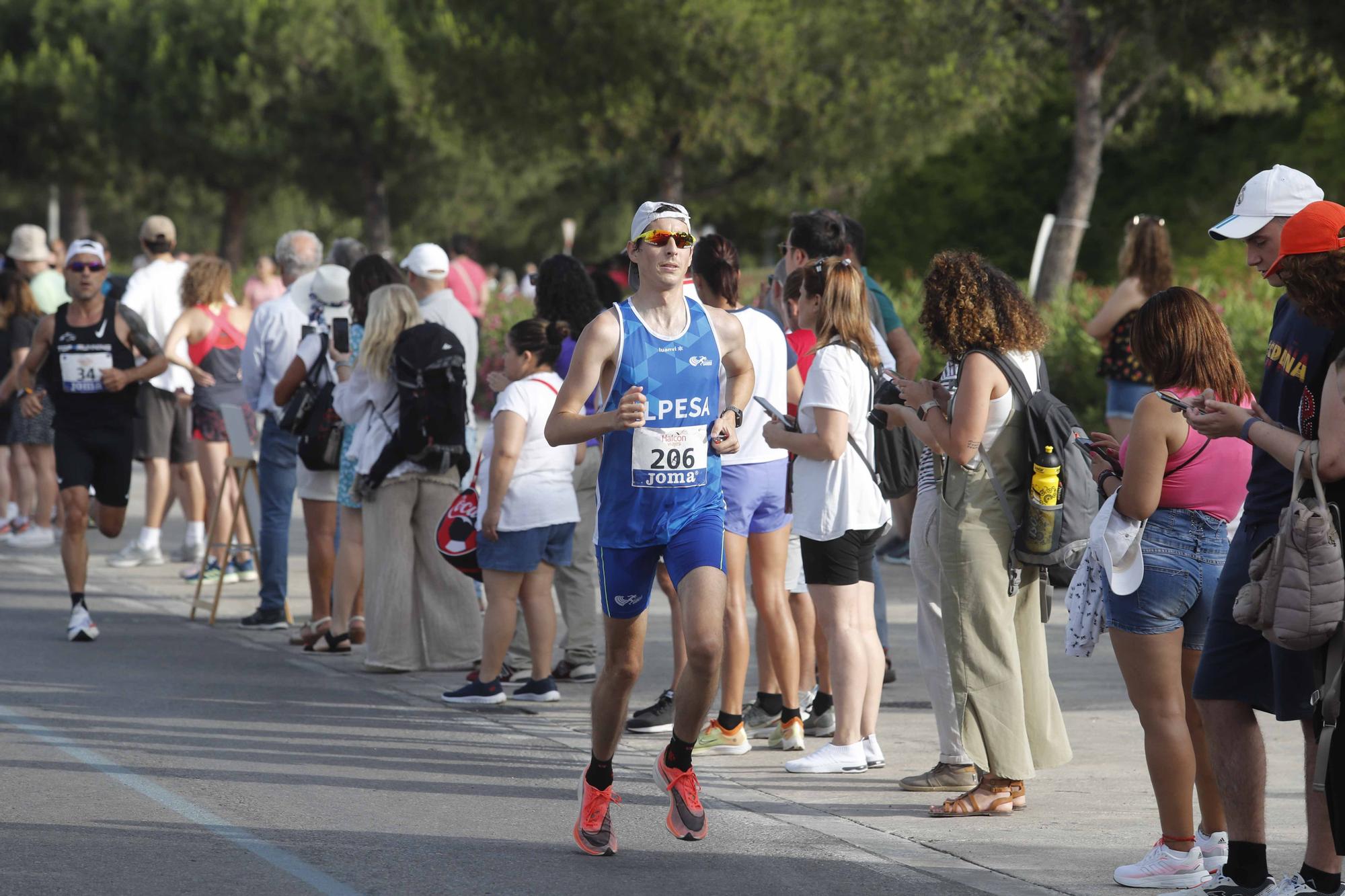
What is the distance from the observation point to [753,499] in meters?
7.25

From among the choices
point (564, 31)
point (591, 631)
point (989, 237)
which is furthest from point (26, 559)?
point (989, 237)

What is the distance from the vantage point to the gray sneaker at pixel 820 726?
7.62 m

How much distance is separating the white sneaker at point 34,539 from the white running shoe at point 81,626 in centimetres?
426

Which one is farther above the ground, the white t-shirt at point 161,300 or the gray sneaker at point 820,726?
the white t-shirt at point 161,300

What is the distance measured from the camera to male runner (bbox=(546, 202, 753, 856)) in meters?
5.61

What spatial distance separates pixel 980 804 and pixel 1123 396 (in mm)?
5198

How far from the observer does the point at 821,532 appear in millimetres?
6824

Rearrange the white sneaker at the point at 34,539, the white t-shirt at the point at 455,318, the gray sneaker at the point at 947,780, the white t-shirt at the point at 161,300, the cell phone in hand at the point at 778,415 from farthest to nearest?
the white sneaker at the point at 34,539 < the white t-shirt at the point at 161,300 < the white t-shirt at the point at 455,318 < the cell phone in hand at the point at 778,415 < the gray sneaker at the point at 947,780

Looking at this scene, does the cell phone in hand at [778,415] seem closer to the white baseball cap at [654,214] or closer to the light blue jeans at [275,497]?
the white baseball cap at [654,214]

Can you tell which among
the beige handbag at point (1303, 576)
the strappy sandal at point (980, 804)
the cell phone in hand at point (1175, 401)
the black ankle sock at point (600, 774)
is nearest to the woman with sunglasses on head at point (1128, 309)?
the strappy sandal at point (980, 804)

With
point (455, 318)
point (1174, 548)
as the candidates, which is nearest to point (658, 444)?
point (1174, 548)

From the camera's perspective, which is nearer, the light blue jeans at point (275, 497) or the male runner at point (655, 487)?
the male runner at point (655, 487)

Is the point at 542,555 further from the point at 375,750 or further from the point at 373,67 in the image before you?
the point at 373,67

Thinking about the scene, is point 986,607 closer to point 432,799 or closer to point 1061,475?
point 1061,475
